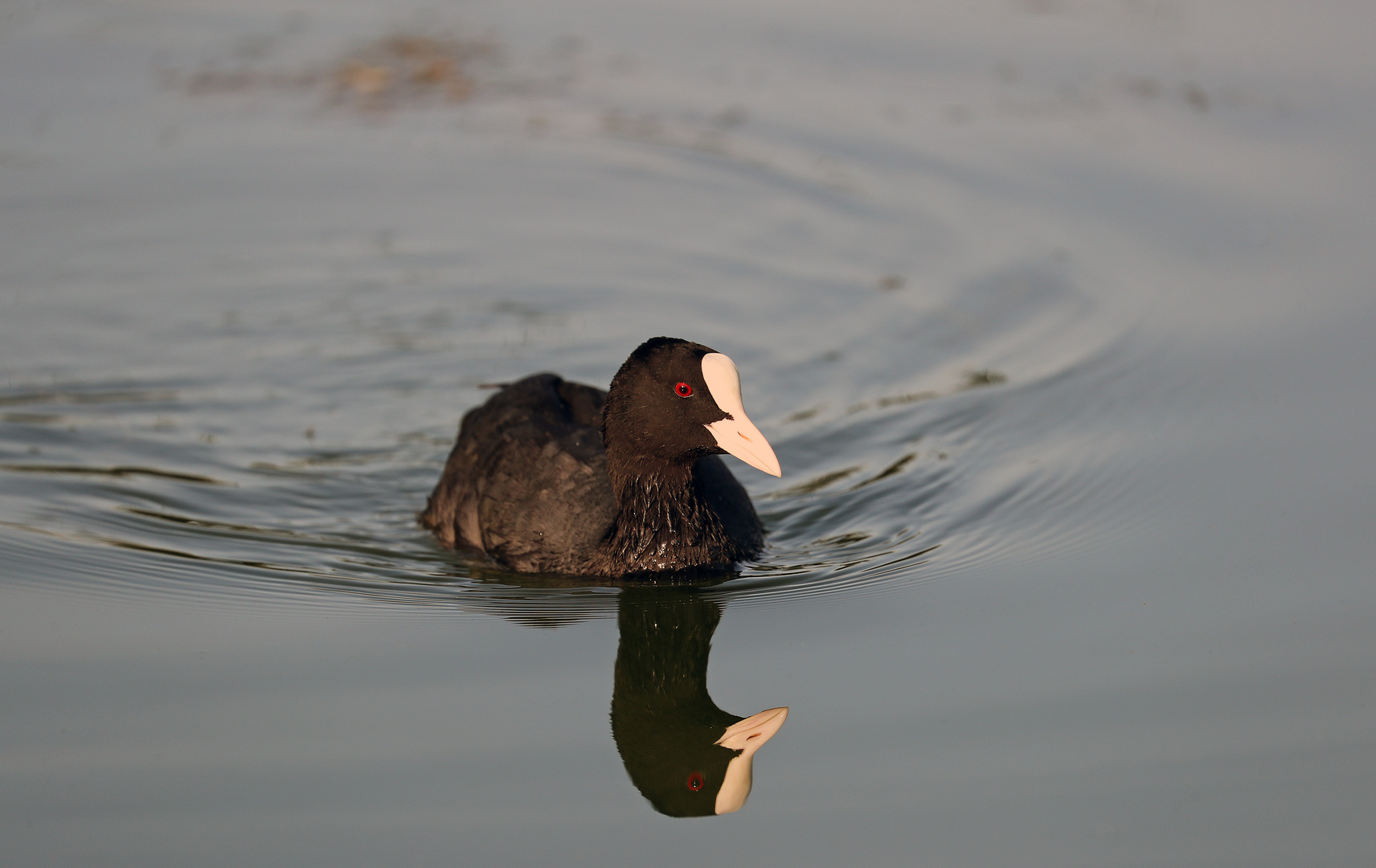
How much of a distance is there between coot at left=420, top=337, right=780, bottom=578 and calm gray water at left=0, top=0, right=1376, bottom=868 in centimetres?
23

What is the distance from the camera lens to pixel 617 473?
6613 mm

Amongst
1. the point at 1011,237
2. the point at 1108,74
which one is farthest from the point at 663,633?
the point at 1108,74

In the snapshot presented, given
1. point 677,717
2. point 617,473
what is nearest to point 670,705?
point 677,717

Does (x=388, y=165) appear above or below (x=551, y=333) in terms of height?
above

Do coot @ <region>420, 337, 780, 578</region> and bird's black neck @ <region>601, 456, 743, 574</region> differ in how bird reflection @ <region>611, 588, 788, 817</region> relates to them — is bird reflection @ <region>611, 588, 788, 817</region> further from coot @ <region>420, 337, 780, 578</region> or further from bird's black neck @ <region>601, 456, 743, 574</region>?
coot @ <region>420, 337, 780, 578</region>

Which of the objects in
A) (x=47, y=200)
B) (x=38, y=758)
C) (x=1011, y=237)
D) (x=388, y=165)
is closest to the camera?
(x=38, y=758)

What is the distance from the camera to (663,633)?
621 centimetres

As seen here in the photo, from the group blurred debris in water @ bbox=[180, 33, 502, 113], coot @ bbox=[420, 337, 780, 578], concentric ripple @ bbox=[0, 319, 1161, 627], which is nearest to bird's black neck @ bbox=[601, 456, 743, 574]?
coot @ bbox=[420, 337, 780, 578]

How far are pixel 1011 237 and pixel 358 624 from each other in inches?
237

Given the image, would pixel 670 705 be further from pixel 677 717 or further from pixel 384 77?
pixel 384 77

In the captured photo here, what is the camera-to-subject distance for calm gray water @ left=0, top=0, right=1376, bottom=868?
509 cm

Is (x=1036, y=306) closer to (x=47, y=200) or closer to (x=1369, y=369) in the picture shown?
(x=1369, y=369)

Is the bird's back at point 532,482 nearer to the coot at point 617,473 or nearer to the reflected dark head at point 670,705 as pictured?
the coot at point 617,473

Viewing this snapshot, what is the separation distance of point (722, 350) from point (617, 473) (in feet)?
9.64
